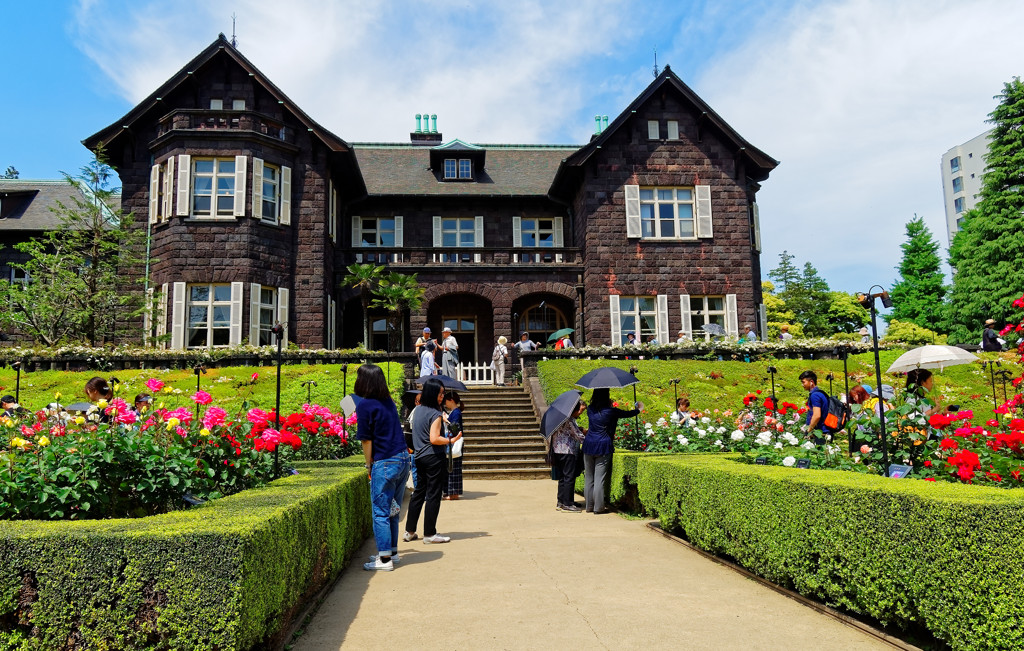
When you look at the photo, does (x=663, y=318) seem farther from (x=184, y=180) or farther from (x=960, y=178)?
(x=960, y=178)

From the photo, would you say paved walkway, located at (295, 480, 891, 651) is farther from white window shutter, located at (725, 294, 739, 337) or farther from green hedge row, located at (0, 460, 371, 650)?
white window shutter, located at (725, 294, 739, 337)

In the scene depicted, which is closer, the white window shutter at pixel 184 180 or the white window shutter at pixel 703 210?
the white window shutter at pixel 184 180

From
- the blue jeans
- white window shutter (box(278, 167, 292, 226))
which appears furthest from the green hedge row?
white window shutter (box(278, 167, 292, 226))

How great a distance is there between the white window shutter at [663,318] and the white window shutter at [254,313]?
39.8ft

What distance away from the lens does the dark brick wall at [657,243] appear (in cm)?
2302

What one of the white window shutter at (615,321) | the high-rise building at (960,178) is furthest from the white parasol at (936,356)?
the high-rise building at (960,178)

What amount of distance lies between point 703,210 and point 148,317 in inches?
682

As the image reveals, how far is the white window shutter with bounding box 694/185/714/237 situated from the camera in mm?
23312

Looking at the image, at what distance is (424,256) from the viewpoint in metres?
23.8

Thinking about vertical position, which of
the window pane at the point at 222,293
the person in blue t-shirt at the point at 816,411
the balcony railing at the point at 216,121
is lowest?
the person in blue t-shirt at the point at 816,411

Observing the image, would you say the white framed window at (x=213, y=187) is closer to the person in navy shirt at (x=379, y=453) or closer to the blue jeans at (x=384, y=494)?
the person in navy shirt at (x=379, y=453)

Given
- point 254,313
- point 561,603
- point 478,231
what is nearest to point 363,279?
point 254,313

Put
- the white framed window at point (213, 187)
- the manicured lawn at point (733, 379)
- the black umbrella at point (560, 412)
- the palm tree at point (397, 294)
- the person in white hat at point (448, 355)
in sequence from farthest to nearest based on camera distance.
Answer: the palm tree at point (397, 294), the white framed window at point (213, 187), the person in white hat at point (448, 355), the manicured lawn at point (733, 379), the black umbrella at point (560, 412)

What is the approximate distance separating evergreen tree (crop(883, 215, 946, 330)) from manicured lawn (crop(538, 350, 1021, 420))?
30.2 metres
